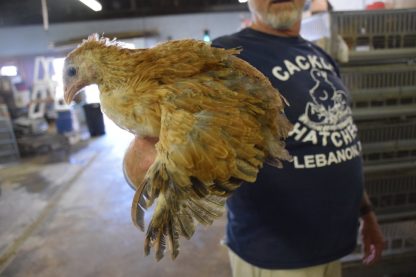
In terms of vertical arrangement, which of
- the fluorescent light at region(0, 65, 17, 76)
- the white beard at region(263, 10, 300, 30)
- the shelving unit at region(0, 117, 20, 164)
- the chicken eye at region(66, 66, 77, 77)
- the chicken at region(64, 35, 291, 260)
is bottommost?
the shelving unit at region(0, 117, 20, 164)

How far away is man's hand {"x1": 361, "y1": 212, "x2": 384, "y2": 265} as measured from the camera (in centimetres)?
99

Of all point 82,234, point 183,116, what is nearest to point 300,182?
point 183,116

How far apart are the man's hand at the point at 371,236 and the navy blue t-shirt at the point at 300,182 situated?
8.6 inches

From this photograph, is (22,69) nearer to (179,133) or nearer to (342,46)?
(342,46)

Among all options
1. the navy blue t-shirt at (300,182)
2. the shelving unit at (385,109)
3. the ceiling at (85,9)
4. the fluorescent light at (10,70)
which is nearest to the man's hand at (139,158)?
the ceiling at (85,9)

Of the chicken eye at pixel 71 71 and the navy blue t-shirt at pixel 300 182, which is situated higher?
the chicken eye at pixel 71 71

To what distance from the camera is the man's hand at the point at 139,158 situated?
35 centimetres

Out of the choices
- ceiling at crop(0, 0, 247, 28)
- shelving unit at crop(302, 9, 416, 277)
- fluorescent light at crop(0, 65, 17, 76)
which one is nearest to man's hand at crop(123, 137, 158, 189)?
ceiling at crop(0, 0, 247, 28)

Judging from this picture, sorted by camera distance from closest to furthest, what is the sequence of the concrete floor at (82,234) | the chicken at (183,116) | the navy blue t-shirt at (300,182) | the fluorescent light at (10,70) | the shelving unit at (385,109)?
1. the chicken at (183,116)
2. the navy blue t-shirt at (300,182)
3. the shelving unit at (385,109)
4. the concrete floor at (82,234)
5. the fluorescent light at (10,70)

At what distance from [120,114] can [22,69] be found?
24.2 ft

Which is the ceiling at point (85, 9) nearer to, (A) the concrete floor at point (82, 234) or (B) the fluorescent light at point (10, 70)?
(A) the concrete floor at point (82, 234)

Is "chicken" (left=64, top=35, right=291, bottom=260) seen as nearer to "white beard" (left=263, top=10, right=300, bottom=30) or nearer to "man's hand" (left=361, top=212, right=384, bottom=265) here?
"white beard" (left=263, top=10, right=300, bottom=30)

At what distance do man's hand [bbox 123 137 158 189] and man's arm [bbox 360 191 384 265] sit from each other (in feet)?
2.87

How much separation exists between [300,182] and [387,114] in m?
0.75
